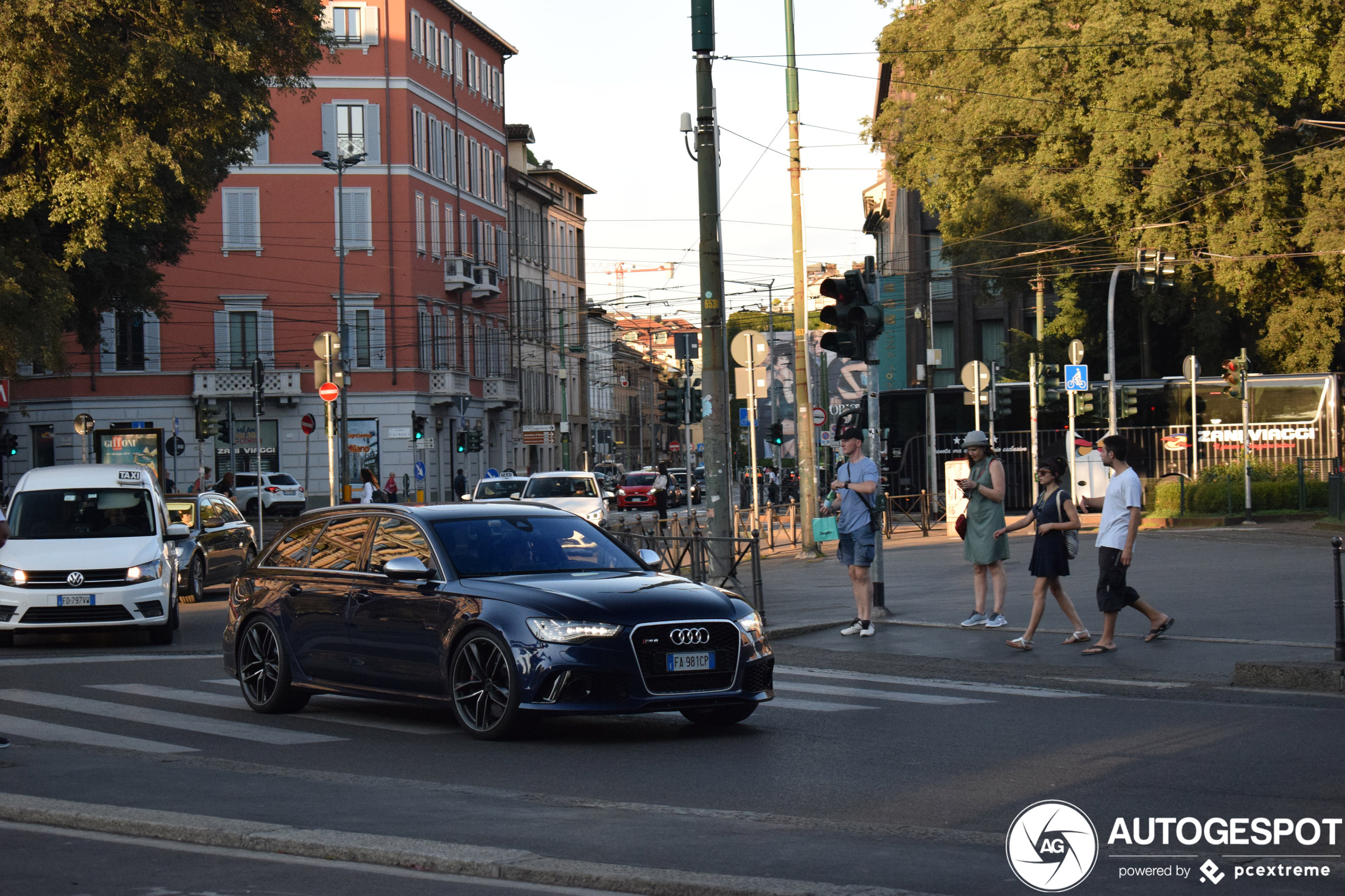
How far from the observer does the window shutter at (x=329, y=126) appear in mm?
66438

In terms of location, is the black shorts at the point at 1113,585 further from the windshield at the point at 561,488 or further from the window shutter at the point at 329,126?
the window shutter at the point at 329,126

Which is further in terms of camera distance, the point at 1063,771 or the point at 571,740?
the point at 571,740

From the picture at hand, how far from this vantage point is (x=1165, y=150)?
3825 centimetres

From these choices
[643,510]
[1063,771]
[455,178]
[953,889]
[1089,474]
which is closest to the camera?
[953,889]

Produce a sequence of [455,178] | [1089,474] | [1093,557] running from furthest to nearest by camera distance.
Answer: [455,178], [1089,474], [1093,557]

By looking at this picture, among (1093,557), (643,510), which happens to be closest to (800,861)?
(1093,557)

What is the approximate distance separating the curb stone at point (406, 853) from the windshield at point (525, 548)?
317 cm

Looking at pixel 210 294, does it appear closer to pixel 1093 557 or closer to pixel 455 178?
pixel 455 178

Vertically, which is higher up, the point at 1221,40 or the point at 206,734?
the point at 1221,40

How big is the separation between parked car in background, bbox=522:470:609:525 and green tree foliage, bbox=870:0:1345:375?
12.0 metres

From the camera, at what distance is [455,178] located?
7394 cm

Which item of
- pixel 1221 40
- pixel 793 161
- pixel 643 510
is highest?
pixel 1221 40

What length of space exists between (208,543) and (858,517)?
41.1 feet

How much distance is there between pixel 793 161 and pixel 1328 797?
22.7 meters
